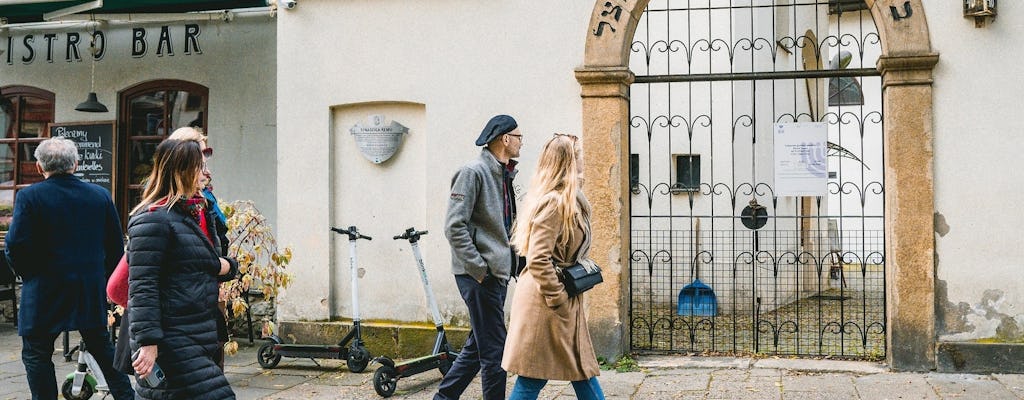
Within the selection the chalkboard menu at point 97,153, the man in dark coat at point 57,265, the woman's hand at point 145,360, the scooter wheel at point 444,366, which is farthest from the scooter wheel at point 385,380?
the chalkboard menu at point 97,153

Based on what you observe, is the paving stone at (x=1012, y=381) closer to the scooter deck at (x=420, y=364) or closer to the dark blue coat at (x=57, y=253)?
the scooter deck at (x=420, y=364)

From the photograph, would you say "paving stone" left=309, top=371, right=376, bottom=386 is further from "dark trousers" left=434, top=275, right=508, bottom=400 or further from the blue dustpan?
the blue dustpan

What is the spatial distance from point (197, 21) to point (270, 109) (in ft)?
4.31

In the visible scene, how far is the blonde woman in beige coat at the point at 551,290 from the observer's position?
165 inches

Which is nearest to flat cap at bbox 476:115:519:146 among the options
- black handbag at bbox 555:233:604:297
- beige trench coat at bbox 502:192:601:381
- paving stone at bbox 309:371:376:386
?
beige trench coat at bbox 502:192:601:381

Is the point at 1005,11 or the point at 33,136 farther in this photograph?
the point at 33,136

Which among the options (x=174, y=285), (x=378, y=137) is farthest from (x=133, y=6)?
(x=174, y=285)

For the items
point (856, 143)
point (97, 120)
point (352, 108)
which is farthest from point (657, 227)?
point (856, 143)

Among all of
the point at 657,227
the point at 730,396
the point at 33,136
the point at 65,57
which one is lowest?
the point at 730,396

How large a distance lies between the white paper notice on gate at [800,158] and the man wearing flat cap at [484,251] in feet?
9.24

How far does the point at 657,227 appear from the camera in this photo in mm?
10734

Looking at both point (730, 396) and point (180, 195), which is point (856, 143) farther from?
point (180, 195)

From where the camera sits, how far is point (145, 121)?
9859 millimetres

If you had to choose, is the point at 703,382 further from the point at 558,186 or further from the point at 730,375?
the point at 558,186
